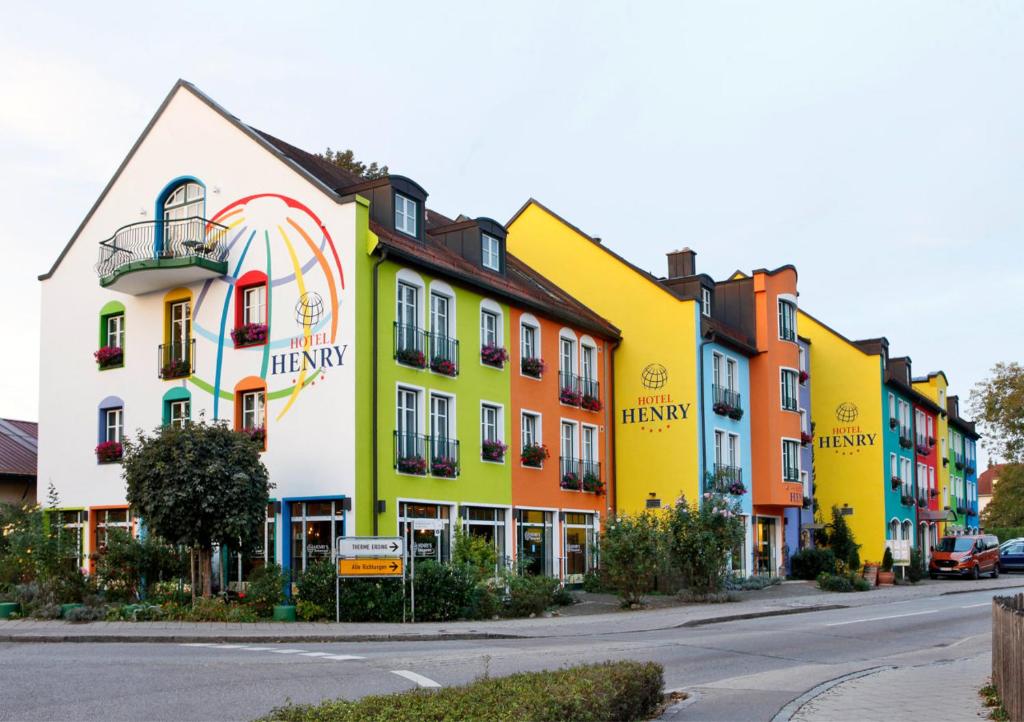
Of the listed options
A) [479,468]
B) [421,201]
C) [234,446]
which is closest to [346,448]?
Result: [234,446]

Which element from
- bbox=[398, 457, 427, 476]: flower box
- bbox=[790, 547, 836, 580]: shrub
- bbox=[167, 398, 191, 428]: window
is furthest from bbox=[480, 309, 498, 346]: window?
bbox=[790, 547, 836, 580]: shrub

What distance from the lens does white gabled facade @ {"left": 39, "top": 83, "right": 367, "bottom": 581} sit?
85.2 ft

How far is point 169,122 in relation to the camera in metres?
30.1

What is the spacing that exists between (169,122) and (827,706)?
80.9ft

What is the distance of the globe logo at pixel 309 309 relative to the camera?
2636 centimetres

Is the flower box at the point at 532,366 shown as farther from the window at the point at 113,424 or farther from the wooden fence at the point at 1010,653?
the wooden fence at the point at 1010,653

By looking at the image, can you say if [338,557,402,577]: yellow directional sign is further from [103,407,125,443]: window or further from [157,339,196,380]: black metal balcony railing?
[103,407,125,443]: window

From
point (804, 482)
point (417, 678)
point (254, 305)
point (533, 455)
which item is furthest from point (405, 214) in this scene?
point (804, 482)

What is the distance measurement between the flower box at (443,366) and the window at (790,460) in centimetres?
1636

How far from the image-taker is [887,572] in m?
39.7

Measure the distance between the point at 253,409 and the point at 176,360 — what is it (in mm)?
2961

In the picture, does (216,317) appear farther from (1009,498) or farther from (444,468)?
(1009,498)

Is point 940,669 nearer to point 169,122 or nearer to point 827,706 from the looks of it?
point 827,706

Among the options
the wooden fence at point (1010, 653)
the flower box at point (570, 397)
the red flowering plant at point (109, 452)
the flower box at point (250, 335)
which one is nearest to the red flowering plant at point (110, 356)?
the red flowering plant at point (109, 452)
